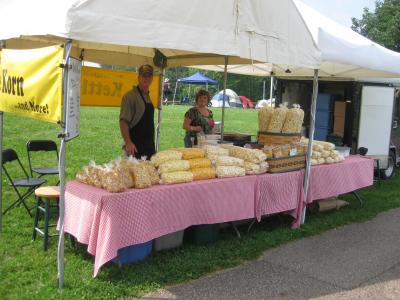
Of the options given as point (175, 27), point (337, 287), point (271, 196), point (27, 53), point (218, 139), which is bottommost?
point (337, 287)

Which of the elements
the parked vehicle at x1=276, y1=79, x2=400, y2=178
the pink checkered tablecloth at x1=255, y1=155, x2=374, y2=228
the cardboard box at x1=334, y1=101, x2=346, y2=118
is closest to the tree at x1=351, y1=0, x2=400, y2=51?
the parked vehicle at x1=276, y1=79, x2=400, y2=178

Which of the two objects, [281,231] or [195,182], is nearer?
[195,182]

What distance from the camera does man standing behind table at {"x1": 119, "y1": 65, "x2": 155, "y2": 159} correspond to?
5438 millimetres

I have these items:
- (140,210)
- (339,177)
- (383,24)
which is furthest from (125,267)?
(383,24)

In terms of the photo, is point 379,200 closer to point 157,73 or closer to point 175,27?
point 157,73

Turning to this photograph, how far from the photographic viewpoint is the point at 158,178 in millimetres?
4562

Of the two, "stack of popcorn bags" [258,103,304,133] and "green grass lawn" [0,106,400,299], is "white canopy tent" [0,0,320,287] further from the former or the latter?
"stack of popcorn bags" [258,103,304,133]

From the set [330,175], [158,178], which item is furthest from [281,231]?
[158,178]

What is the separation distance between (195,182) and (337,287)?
5.80ft

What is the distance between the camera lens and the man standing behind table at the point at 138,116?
5.44 m

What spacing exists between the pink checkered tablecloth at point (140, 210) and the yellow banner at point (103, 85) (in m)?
2.33

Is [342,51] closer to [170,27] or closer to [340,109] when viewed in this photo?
[170,27]

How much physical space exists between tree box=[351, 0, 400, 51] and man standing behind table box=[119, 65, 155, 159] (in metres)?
28.0

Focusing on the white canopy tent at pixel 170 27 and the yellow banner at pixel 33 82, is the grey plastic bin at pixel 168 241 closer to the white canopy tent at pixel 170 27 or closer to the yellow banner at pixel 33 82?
the white canopy tent at pixel 170 27
